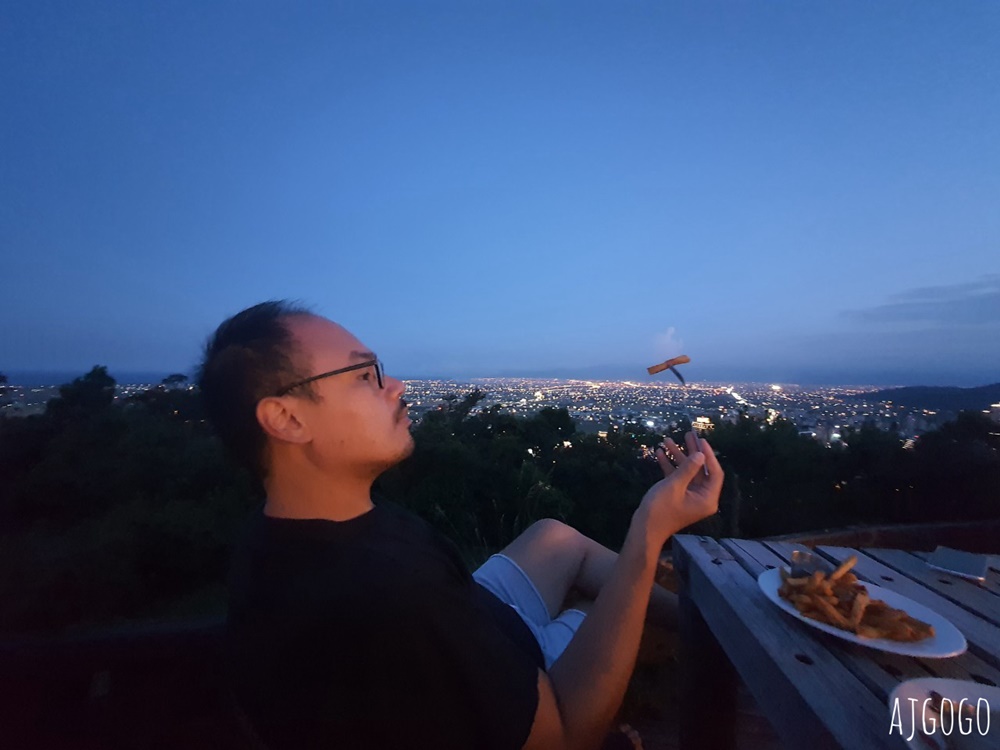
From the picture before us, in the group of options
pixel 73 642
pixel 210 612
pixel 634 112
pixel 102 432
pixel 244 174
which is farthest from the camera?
pixel 634 112

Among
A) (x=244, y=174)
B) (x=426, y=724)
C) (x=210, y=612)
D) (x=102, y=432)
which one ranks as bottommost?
(x=210, y=612)

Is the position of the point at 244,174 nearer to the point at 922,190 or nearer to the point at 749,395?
the point at 749,395

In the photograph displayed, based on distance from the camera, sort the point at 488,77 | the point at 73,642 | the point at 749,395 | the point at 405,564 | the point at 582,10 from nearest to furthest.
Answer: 1. the point at 405,564
2. the point at 73,642
3. the point at 749,395
4. the point at 582,10
5. the point at 488,77

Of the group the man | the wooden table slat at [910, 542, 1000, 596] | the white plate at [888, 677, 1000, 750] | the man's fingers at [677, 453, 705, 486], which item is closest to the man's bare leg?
the man

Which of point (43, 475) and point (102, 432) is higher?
point (102, 432)

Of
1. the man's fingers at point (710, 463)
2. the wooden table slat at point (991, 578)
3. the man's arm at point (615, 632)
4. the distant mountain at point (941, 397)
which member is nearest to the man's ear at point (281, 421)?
the man's arm at point (615, 632)

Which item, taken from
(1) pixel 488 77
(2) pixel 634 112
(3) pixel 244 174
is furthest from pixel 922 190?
(3) pixel 244 174

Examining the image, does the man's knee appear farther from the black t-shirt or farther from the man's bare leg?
the black t-shirt

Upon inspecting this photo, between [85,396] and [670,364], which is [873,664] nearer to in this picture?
[670,364]

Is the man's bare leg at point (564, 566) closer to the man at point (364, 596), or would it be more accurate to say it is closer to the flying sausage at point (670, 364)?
A: the man at point (364, 596)
